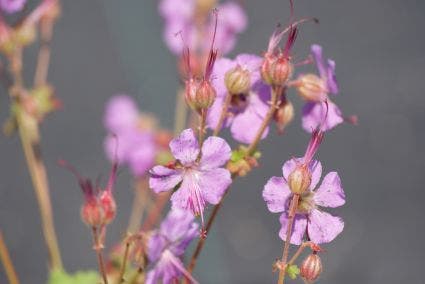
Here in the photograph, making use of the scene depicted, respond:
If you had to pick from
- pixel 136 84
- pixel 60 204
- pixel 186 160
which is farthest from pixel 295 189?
pixel 136 84

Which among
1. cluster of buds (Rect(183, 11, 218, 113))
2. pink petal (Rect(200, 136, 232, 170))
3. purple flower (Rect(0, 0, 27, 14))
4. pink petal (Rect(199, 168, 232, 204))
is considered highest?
purple flower (Rect(0, 0, 27, 14))

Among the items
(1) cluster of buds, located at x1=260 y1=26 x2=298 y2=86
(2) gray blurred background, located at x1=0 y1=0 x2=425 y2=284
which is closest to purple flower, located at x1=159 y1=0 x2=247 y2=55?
(1) cluster of buds, located at x1=260 y1=26 x2=298 y2=86

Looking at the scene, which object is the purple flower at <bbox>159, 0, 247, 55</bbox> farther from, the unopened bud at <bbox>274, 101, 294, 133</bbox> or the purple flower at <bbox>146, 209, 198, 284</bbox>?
the purple flower at <bbox>146, 209, 198, 284</bbox>

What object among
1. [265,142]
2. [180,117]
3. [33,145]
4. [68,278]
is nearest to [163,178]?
[68,278]

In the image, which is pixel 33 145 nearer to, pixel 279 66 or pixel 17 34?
pixel 17 34

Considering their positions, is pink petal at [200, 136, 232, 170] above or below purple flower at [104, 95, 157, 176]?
above

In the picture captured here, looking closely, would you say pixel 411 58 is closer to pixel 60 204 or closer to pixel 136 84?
pixel 136 84
